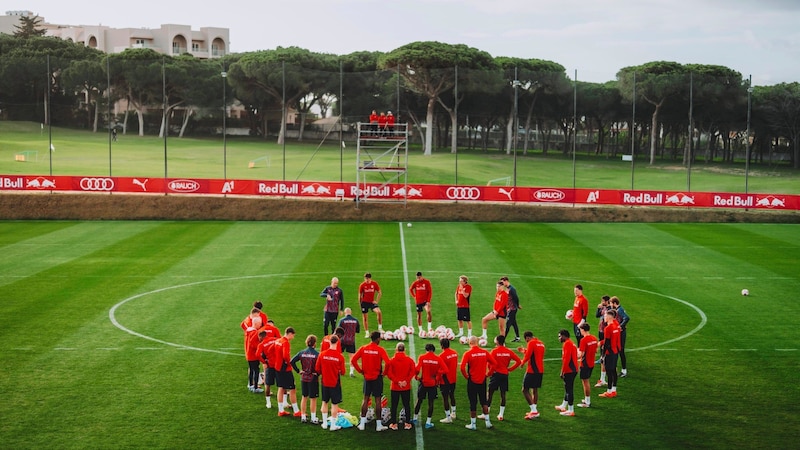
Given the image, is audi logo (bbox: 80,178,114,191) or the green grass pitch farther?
audi logo (bbox: 80,178,114,191)

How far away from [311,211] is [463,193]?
8.36m

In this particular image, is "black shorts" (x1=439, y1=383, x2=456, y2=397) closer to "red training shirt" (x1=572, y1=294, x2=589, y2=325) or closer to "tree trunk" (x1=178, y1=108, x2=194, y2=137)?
"red training shirt" (x1=572, y1=294, x2=589, y2=325)

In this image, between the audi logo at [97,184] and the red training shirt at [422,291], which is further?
the audi logo at [97,184]

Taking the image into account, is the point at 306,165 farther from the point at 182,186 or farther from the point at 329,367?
the point at 329,367

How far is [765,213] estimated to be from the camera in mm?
46750

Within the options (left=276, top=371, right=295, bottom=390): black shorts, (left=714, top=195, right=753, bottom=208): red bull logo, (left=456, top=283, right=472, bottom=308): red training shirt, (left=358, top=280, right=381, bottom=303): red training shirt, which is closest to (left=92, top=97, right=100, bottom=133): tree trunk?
(left=714, top=195, right=753, bottom=208): red bull logo

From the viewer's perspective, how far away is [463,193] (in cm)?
4756

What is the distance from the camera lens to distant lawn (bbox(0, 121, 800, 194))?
55.4 meters

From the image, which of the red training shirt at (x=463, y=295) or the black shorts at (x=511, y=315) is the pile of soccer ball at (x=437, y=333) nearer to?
the red training shirt at (x=463, y=295)

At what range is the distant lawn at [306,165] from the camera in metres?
55.4

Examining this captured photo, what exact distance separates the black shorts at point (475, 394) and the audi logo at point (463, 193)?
31.8 m

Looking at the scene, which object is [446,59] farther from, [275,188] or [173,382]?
[173,382]

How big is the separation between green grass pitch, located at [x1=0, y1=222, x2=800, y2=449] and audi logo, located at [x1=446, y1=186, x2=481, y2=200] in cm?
333

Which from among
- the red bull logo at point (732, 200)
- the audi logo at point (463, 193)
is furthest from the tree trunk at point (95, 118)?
the red bull logo at point (732, 200)
